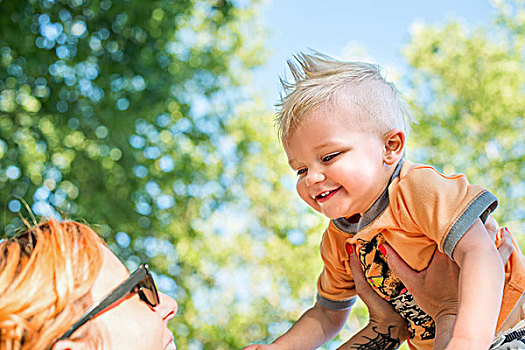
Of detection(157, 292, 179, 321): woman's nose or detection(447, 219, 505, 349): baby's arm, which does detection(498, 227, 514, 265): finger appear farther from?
detection(157, 292, 179, 321): woman's nose

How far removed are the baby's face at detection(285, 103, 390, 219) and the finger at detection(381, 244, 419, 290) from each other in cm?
13

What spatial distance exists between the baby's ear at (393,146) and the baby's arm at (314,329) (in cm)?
50

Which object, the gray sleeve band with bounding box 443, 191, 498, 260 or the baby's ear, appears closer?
the gray sleeve band with bounding box 443, 191, 498, 260

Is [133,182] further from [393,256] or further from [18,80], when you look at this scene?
[393,256]

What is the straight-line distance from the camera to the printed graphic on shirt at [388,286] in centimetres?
141

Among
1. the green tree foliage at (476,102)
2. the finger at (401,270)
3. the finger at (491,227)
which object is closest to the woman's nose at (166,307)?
the finger at (401,270)

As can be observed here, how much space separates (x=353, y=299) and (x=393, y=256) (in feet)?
1.13

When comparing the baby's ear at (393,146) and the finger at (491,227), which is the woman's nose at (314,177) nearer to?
the baby's ear at (393,146)

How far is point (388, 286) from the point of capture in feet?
4.75

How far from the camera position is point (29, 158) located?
24.5 ft

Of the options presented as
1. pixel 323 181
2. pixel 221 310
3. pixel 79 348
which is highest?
pixel 323 181

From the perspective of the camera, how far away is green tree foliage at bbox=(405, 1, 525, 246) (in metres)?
12.1

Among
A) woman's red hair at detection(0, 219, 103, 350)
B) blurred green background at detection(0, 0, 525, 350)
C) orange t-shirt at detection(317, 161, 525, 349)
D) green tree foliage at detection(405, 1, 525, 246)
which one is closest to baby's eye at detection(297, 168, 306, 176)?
orange t-shirt at detection(317, 161, 525, 349)

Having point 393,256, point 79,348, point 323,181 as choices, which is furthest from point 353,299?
point 79,348
